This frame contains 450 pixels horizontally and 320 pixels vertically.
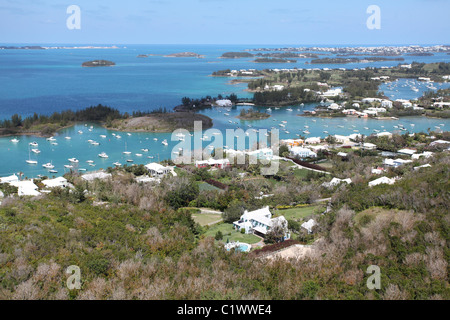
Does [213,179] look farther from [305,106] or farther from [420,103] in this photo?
[420,103]

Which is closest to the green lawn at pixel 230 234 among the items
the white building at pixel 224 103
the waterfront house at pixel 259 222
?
the waterfront house at pixel 259 222

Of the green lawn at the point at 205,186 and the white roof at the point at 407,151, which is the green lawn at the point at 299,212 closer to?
the green lawn at the point at 205,186

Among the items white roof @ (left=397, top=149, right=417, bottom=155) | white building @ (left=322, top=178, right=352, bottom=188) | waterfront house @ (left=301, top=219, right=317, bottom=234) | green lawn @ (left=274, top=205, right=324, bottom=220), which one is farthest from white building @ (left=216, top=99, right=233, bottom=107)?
waterfront house @ (left=301, top=219, right=317, bottom=234)

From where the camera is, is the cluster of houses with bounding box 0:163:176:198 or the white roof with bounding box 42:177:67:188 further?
the white roof with bounding box 42:177:67:188

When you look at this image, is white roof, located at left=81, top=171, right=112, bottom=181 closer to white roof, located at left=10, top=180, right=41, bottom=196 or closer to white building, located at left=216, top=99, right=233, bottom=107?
white roof, located at left=10, top=180, right=41, bottom=196

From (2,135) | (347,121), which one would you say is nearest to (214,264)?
(2,135)

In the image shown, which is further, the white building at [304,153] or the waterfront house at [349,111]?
the waterfront house at [349,111]

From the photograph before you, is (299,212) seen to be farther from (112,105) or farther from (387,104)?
(112,105)
